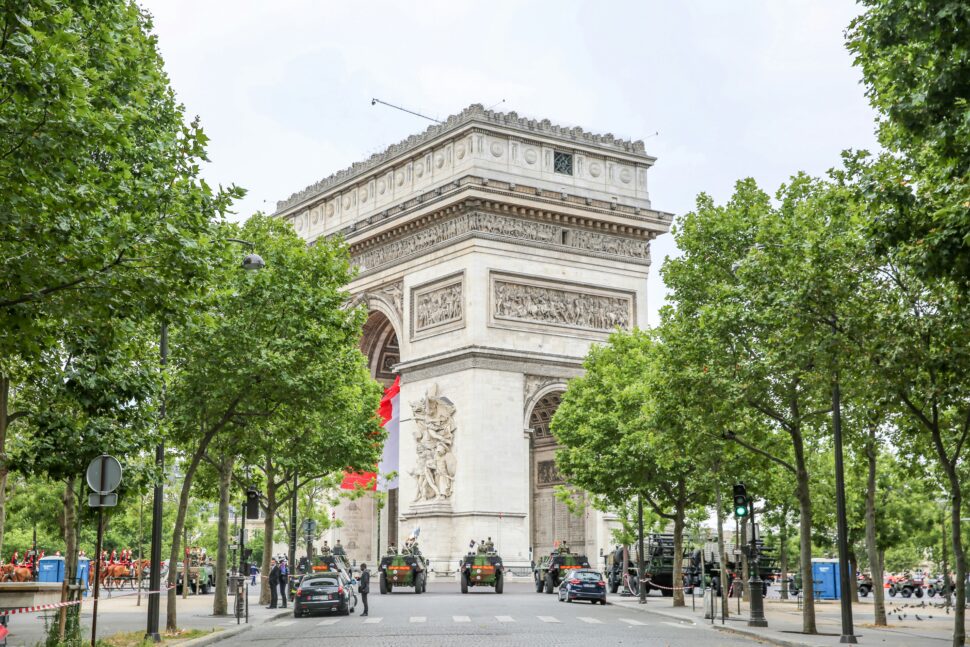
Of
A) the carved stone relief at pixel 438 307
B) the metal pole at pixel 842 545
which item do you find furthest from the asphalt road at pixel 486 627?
the carved stone relief at pixel 438 307

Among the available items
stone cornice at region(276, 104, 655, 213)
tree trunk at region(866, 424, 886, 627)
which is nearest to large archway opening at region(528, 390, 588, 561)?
stone cornice at region(276, 104, 655, 213)

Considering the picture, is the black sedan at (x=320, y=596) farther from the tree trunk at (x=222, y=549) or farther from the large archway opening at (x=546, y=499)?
the large archway opening at (x=546, y=499)

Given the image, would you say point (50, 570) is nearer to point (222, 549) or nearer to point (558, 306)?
point (222, 549)

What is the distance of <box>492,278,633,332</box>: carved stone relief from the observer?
215 ft

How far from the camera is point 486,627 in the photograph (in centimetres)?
2991

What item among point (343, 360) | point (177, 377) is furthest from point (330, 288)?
point (177, 377)

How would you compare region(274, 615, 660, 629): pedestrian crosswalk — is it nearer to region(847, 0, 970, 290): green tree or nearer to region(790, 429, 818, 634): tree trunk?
region(790, 429, 818, 634): tree trunk

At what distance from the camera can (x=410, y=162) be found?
7038 cm

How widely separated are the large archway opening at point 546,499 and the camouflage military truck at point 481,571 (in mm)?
16806

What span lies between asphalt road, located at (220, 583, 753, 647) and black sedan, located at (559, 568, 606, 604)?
1122 millimetres

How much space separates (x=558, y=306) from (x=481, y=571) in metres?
19.3

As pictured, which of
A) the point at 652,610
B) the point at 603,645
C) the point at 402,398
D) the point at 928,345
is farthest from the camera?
the point at 402,398

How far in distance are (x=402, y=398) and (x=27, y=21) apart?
176ft

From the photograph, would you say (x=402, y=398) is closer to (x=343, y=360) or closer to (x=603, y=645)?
(x=343, y=360)
